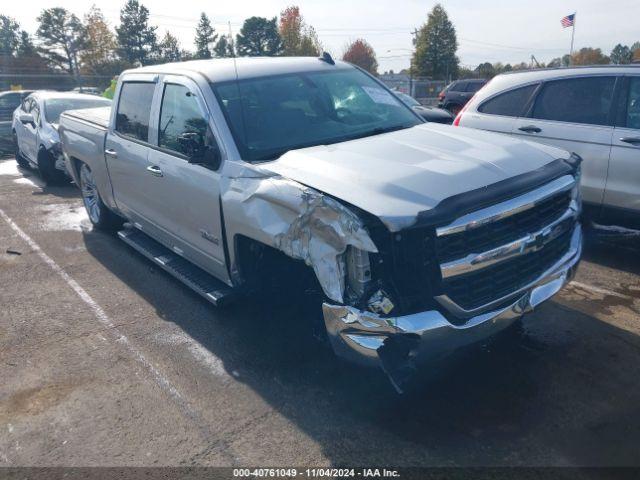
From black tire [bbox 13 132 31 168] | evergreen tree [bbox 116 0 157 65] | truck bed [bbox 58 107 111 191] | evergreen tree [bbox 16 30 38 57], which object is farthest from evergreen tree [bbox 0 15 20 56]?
truck bed [bbox 58 107 111 191]

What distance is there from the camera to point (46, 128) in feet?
34.0

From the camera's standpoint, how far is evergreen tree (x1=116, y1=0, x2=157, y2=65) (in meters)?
57.7

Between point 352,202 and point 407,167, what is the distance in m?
0.56

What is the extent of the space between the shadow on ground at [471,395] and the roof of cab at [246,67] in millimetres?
1963

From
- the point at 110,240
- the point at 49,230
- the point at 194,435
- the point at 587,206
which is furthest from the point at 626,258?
the point at 49,230

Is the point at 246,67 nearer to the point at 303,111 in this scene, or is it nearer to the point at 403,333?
the point at 303,111

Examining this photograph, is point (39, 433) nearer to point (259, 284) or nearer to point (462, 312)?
point (259, 284)

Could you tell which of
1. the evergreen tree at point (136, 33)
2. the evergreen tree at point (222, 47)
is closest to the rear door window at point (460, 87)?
the evergreen tree at point (136, 33)

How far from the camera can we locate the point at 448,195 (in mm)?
2889

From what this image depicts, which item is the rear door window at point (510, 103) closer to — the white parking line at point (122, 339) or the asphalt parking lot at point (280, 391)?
the asphalt parking lot at point (280, 391)

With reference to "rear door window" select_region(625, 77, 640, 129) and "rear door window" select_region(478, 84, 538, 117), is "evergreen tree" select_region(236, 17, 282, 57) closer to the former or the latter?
"rear door window" select_region(478, 84, 538, 117)

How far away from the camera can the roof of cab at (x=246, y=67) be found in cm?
434

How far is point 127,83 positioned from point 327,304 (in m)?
3.89

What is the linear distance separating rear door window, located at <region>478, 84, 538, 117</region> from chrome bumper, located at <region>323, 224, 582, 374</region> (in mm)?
3698
